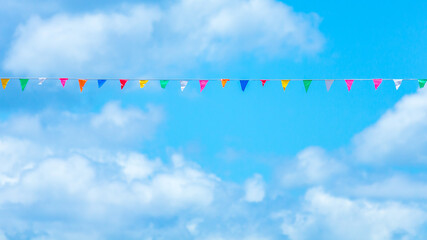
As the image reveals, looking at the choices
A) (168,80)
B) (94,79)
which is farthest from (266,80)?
(94,79)

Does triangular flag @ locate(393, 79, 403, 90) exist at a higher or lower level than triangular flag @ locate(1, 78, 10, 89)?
lower

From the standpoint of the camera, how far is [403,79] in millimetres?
32500

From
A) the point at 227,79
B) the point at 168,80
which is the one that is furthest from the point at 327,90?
the point at 168,80

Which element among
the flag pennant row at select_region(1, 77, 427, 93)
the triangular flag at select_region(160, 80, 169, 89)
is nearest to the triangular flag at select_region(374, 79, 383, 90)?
the flag pennant row at select_region(1, 77, 427, 93)

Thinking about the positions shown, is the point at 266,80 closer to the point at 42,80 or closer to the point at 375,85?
the point at 375,85

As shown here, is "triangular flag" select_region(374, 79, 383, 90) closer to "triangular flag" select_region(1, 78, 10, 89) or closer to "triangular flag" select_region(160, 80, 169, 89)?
"triangular flag" select_region(160, 80, 169, 89)

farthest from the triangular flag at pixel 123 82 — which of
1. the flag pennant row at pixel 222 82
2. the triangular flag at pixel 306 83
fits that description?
the triangular flag at pixel 306 83

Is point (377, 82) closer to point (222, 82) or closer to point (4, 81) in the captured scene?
point (222, 82)

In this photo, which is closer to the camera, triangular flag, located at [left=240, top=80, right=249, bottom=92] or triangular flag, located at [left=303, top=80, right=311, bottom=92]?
triangular flag, located at [left=303, top=80, right=311, bottom=92]

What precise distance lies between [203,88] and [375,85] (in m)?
6.81

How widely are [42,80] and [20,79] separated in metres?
1.08

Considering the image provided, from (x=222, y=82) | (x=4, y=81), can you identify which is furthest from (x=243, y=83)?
(x=4, y=81)

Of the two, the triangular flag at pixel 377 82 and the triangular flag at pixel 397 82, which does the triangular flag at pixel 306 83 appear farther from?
the triangular flag at pixel 397 82

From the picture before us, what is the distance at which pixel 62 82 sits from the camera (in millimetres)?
34000
